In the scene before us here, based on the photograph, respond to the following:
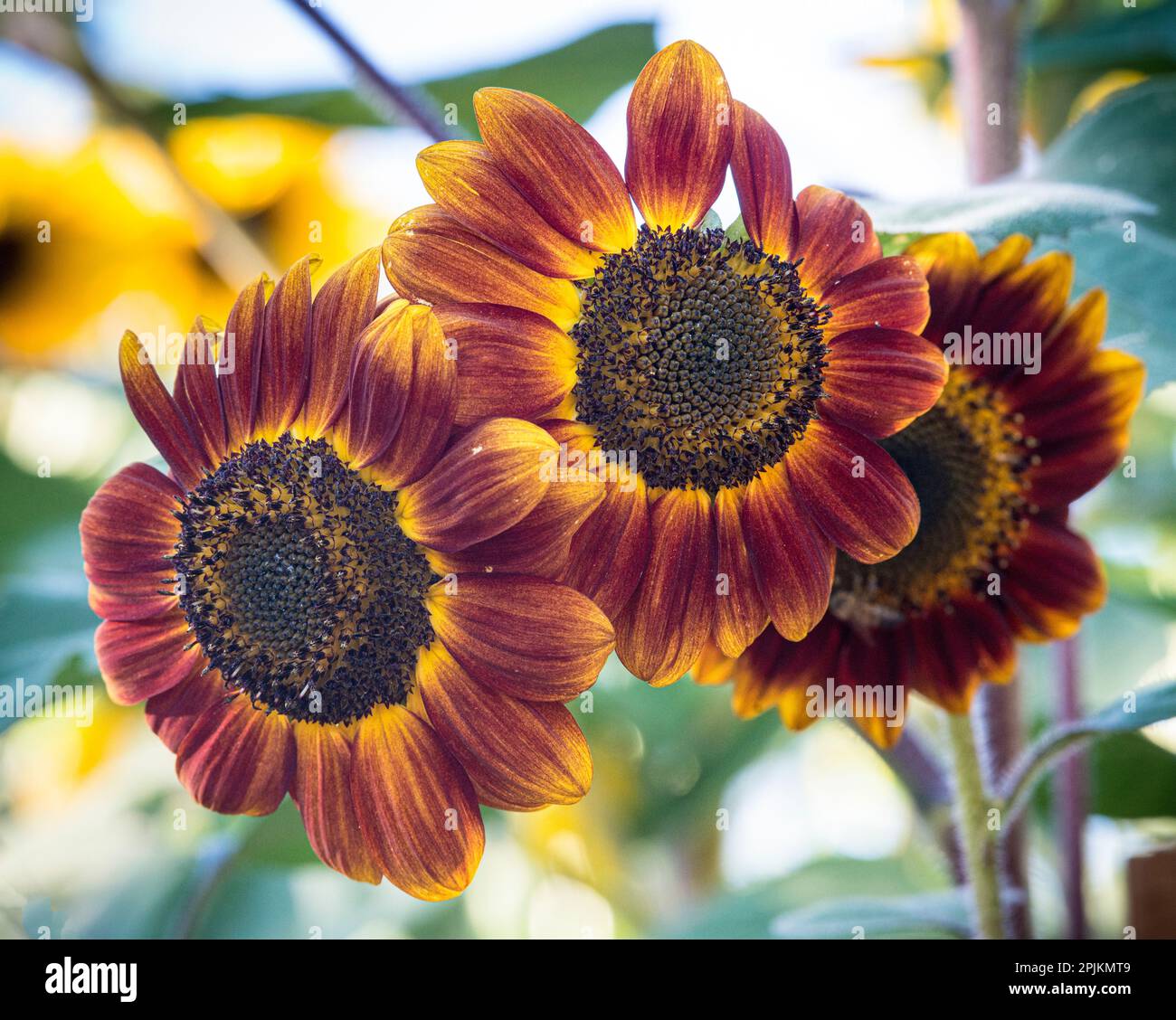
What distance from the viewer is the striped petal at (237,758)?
11.6 inches

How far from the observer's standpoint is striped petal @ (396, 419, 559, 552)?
26cm

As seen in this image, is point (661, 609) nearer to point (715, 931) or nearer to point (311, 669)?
point (311, 669)

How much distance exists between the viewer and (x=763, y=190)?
27 centimetres

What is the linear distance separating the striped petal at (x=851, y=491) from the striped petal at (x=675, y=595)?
1.1 inches

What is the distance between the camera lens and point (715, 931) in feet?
1.63

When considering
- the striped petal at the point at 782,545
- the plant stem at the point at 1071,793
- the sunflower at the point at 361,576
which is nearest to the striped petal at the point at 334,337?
the sunflower at the point at 361,576

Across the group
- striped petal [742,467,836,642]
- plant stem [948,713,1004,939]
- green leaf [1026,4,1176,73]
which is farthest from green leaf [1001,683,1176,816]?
green leaf [1026,4,1176,73]

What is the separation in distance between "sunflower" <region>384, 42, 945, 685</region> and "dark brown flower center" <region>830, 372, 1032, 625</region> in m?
0.03

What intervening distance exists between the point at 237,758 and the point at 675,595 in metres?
0.13

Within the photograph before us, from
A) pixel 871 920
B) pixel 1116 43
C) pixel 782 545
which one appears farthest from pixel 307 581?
pixel 1116 43

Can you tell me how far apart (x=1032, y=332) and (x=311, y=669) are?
217 millimetres

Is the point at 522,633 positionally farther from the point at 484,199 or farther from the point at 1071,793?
the point at 1071,793
